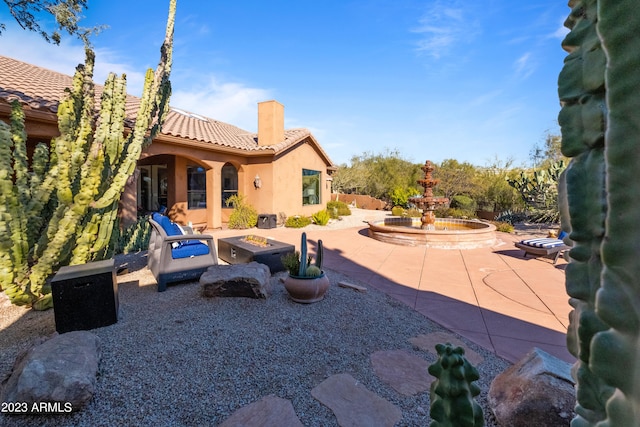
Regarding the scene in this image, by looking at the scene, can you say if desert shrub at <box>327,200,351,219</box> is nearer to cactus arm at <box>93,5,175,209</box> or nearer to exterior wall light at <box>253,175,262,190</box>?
exterior wall light at <box>253,175,262,190</box>

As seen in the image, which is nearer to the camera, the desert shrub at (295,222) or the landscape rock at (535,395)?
the landscape rock at (535,395)

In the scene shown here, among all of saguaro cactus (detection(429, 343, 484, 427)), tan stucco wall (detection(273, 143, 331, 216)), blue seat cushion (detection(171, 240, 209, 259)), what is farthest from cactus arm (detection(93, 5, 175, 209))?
tan stucco wall (detection(273, 143, 331, 216))

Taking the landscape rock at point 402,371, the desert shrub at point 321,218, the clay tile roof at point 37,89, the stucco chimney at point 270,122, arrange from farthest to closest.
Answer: the desert shrub at point 321,218
the stucco chimney at point 270,122
the clay tile roof at point 37,89
the landscape rock at point 402,371

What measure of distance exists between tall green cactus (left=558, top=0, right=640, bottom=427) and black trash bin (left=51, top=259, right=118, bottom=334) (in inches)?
195

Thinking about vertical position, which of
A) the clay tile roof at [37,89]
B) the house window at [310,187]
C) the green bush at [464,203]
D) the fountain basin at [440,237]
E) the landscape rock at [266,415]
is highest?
the clay tile roof at [37,89]

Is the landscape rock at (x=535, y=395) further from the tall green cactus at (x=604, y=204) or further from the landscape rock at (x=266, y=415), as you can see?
the tall green cactus at (x=604, y=204)

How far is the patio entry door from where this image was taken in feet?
51.1

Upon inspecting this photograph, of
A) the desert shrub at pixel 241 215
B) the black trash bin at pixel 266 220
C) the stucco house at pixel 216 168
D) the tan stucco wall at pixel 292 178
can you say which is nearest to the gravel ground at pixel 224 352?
the stucco house at pixel 216 168

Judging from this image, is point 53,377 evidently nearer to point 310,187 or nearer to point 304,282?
point 304,282

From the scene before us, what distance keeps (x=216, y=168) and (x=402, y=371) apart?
471 inches

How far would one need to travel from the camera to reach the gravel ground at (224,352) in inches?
105

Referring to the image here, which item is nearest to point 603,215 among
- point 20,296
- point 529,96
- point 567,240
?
point 567,240

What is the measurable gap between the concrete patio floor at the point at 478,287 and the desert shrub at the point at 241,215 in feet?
15.2

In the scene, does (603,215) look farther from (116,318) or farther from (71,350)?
(116,318)
